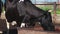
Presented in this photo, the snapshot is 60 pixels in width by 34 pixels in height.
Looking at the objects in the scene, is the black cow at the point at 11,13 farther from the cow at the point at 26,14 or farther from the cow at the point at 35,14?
the cow at the point at 35,14

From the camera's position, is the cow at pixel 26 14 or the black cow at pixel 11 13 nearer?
the cow at pixel 26 14

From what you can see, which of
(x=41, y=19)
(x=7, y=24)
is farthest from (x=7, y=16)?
(x=41, y=19)

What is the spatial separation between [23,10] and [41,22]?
0.95 feet

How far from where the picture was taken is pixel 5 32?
2.94 m

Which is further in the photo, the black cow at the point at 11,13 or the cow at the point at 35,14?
the black cow at the point at 11,13

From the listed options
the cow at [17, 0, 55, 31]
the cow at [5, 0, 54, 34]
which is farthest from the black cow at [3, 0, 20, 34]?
the cow at [17, 0, 55, 31]

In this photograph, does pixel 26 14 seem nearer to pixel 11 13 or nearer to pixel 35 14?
pixel 35 14

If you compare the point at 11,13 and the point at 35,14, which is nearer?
the point at 35,14

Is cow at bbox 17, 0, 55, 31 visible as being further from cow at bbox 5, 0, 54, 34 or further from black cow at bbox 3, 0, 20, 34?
black cow at bbox 3, 0, 20, 34

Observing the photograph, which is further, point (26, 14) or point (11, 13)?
point (11, 13)

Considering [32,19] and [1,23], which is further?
[1,23]

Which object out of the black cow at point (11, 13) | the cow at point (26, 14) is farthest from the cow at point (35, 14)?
the black cow at point (11, 13)

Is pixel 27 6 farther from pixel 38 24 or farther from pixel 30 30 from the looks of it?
pixel 30 30

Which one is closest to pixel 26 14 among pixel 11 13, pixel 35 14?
pixel 35 14
